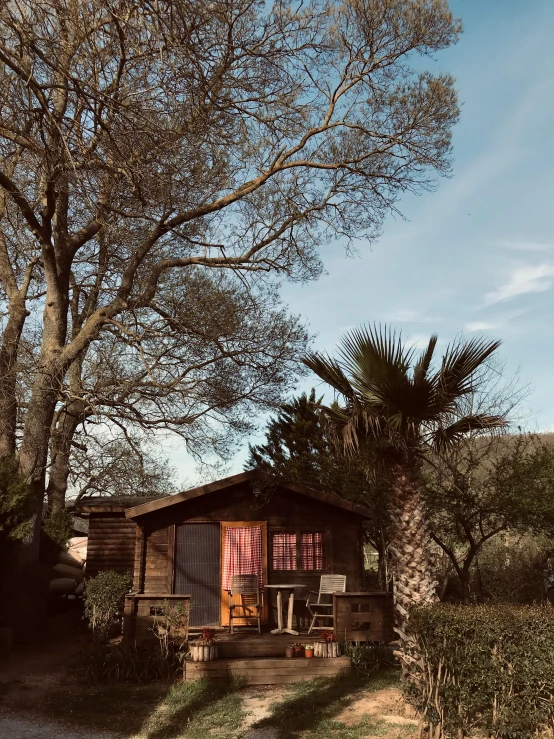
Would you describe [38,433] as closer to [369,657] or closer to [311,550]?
[311,550]

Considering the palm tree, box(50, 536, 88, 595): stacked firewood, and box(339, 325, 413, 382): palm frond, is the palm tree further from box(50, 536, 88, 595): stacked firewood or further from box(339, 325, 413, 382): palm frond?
box(50, 536, 88, 595): stacked firewood

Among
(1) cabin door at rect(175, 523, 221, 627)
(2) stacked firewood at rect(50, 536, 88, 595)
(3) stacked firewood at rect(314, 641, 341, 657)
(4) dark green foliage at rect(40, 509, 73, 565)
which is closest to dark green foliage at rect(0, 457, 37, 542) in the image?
(1) cabin door at rect(175, 523, 221, 627)

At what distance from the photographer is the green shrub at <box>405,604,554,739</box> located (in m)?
5.64

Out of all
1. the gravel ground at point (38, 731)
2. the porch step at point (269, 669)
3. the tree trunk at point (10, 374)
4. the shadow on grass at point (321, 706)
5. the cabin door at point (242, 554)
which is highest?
the tree trunk at point (10, 374)

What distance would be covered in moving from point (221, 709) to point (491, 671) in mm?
4118

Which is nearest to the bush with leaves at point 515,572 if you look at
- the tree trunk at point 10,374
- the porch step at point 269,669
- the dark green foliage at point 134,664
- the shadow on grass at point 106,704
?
the porch step at point 269,669

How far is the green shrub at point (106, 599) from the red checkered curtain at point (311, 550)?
4.11 m

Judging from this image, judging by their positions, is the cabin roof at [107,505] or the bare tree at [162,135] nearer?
the bare tree at [162,135]

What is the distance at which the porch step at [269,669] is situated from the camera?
9.69 m

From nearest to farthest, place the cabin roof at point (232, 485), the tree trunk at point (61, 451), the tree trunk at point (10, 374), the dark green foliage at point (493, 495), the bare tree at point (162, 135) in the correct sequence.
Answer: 1. the bare tree at point (162, 135)
2. the cabin roof at point (232, 485)
3. the tree trunk at point (10, 374)
4. the dark green foliage at point (493, 495)
5. the tree trunk at point (61, 451)

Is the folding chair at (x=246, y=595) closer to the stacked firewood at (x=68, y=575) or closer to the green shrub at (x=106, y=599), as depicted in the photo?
the green shrub at (x=106, y=599)

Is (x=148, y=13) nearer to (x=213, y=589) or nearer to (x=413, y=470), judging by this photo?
(x=413, y=470)

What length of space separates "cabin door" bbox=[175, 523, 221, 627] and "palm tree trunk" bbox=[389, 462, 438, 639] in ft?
20.6

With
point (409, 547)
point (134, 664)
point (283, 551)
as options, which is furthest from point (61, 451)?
point (409, 547)
